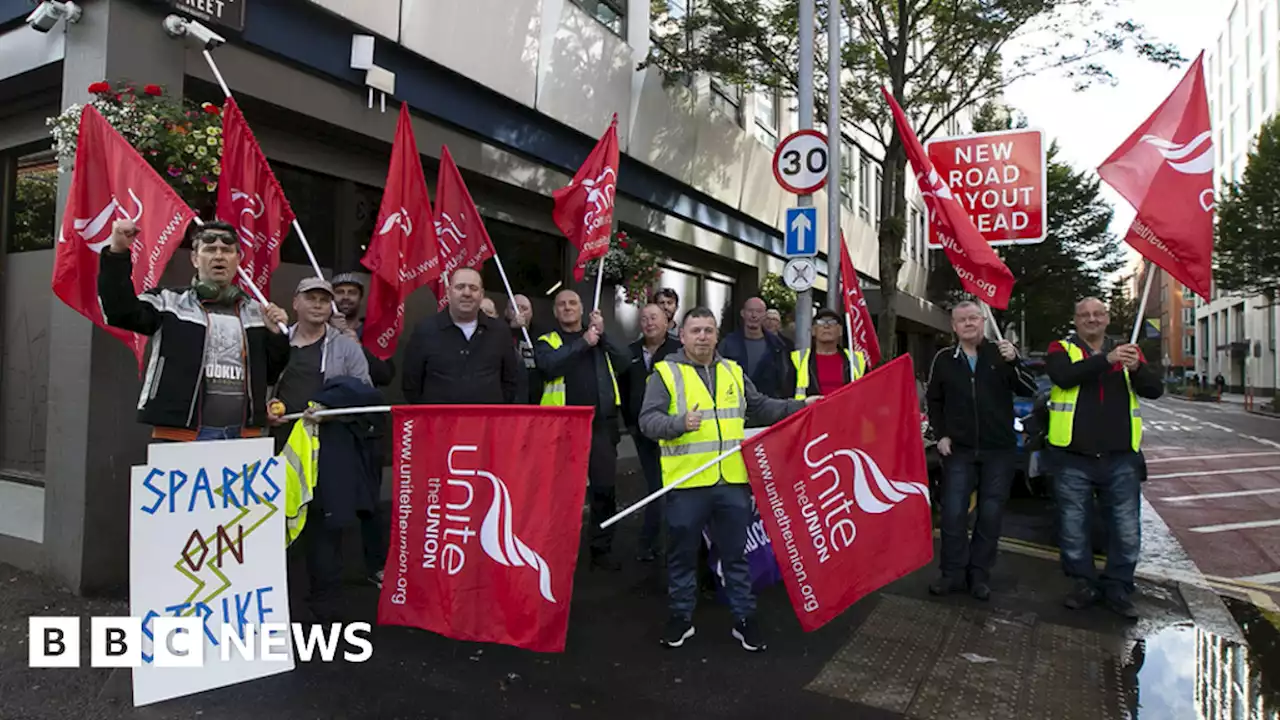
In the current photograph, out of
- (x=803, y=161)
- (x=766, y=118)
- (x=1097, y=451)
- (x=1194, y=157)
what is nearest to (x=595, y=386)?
(x=803, y=161)

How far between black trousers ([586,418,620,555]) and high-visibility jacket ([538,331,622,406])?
26cm

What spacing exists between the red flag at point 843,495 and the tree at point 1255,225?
109 ft

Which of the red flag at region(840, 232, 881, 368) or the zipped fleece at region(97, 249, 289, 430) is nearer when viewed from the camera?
the zipped fleece at region(97, 249, 289, 430)

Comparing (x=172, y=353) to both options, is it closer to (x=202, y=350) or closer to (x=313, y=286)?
(x=202, y=350)

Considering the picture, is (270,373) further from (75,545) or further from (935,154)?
(935,154)

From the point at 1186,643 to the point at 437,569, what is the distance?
4.35m

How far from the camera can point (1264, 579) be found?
6.29 m

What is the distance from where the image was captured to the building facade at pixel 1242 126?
49656 millimetres

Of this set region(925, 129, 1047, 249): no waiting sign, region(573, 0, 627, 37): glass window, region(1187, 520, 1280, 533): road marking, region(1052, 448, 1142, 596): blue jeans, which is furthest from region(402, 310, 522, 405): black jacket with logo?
region(1187, 520, 1280, 533): road marking

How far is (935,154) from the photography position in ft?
26.9

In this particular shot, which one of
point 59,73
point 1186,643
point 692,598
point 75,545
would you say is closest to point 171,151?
point 59,73

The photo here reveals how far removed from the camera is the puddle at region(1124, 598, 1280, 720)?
3.87 meters

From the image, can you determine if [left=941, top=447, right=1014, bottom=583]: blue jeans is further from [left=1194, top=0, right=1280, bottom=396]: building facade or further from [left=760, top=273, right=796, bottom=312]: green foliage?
[left=1194, top=0, right=1280, bottom=396]: building facade

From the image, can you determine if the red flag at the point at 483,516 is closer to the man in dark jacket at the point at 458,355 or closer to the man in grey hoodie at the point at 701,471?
the man in grey hoodie at the point at 701,471
